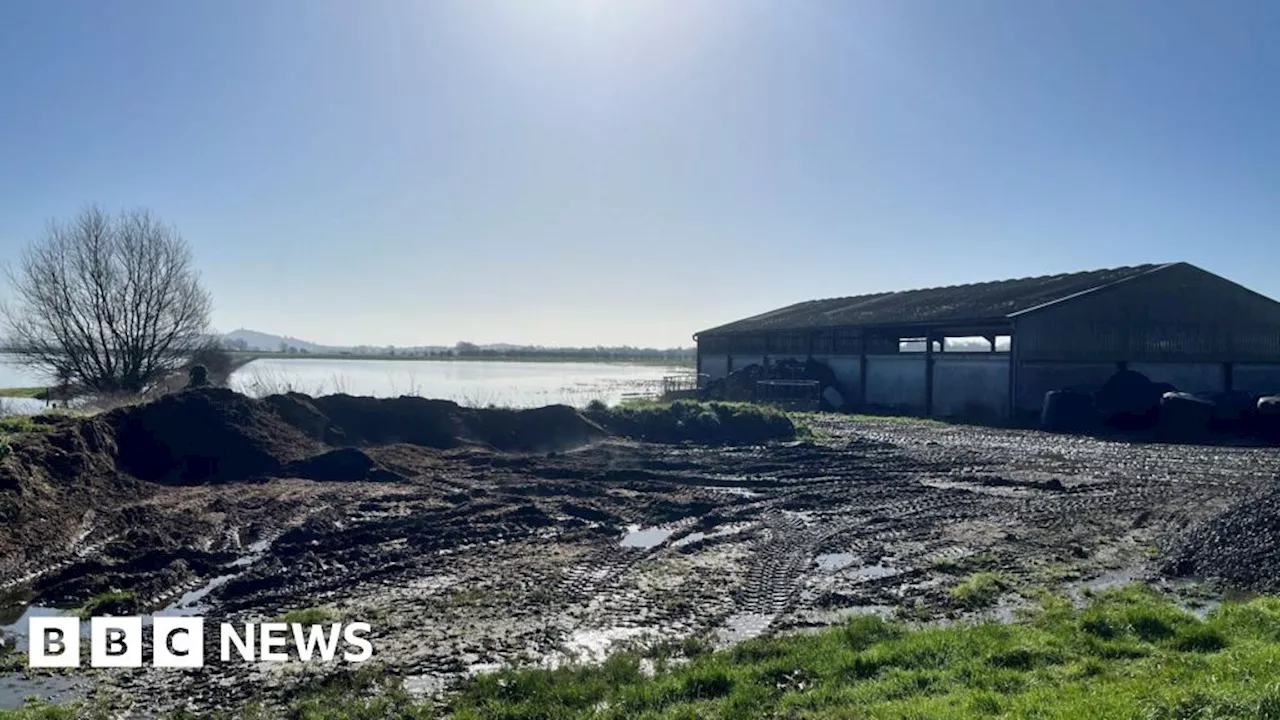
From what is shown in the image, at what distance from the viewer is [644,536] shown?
10945mm

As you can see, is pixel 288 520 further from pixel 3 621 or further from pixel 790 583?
pixel 790 583

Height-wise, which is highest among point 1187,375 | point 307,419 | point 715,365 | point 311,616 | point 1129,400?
point 715,365

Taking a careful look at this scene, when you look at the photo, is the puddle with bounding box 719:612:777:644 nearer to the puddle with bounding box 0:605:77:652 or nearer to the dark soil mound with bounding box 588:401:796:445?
the puddle with bounding box 0:605:77:652

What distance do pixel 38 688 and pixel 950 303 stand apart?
31216 mm

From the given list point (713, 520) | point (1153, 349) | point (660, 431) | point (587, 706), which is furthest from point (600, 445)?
point (1153, 349)

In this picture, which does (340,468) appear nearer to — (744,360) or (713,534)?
(713,534)

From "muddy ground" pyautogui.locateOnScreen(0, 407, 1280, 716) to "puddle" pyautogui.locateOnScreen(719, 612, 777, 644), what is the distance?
3 cm

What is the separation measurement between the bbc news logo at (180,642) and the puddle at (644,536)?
408 centimetres

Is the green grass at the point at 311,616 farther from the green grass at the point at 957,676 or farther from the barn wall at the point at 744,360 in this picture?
the barn wall at the point at 744,360

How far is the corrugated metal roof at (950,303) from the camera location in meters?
28.2

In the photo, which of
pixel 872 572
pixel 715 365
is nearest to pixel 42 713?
pixel 872 572

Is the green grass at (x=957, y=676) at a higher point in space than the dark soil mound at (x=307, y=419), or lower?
lower

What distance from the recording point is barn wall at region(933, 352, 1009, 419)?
87.0 feet

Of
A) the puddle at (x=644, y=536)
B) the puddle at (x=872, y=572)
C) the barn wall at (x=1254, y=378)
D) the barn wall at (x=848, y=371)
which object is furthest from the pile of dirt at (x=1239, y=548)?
the barn wall at (x=1254, y=378)
